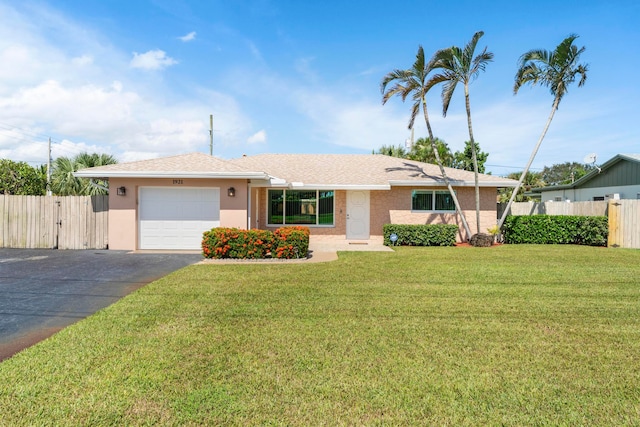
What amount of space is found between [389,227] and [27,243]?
47.5 ft

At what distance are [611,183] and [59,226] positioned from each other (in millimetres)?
29145

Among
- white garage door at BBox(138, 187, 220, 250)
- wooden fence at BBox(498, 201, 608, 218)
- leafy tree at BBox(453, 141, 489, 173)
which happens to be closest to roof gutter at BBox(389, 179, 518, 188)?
wooden fence at BBox(498, 201, 608, 218)

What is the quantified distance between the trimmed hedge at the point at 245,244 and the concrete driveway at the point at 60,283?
723 mm

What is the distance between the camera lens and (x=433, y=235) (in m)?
15.1

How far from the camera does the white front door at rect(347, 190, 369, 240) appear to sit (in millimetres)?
16234

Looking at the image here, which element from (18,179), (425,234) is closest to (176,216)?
(425,234)

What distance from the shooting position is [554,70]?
14.9m

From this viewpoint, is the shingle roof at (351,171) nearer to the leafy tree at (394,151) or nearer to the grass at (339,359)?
the leafy tree at (394,151)

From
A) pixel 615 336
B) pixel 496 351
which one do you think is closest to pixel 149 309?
pixel 496 351

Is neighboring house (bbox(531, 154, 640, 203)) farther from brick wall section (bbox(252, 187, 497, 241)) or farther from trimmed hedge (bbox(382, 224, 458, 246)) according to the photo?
trimmed hedge (bbox(382, 224, 458, 246))

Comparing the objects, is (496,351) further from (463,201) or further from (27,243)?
(27,243)

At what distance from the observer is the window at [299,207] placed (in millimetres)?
16203

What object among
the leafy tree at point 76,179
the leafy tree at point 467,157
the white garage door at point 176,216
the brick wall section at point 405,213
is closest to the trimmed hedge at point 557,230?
the brick wall section at point 405,213

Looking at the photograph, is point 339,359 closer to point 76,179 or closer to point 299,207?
point 299,207
